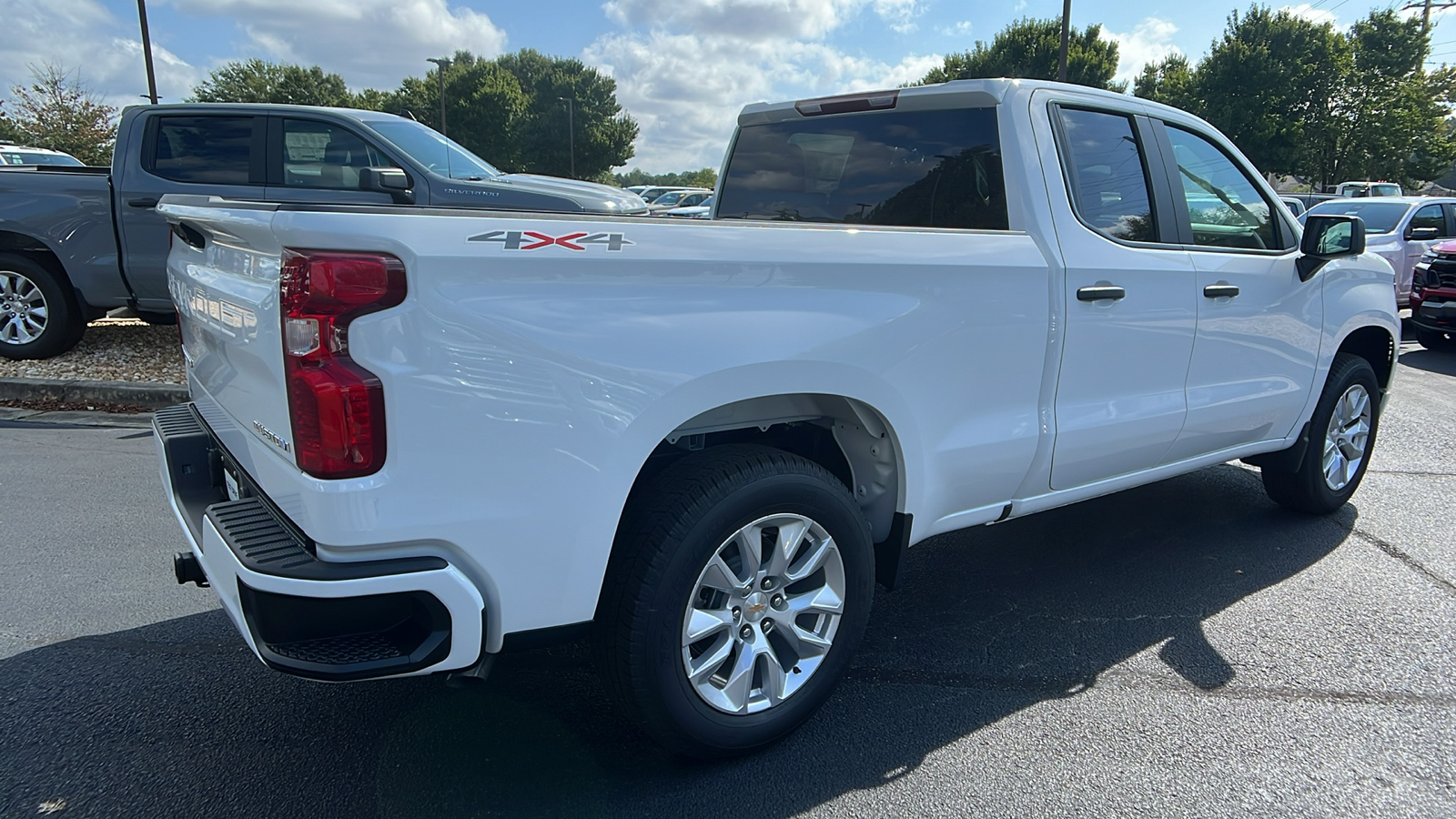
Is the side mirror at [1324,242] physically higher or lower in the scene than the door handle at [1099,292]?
higher

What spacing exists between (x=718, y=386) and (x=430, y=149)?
625cm

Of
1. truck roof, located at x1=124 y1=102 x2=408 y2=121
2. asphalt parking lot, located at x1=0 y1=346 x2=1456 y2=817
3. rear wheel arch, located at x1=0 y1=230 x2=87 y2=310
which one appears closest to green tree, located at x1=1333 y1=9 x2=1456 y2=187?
asphalt parking lot, located at x1=0 y1=346 x2=1456 y2=817

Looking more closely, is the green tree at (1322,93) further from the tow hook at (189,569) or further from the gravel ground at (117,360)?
the tow hook at (189,569)

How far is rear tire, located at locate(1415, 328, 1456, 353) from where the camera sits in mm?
11148

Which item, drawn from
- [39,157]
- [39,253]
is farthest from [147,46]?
[39,253]

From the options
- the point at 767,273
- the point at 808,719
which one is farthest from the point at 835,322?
the point at 808,719

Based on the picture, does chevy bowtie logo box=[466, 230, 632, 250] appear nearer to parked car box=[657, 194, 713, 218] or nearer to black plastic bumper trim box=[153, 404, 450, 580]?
parked car box=[657, 194, 713, 218]

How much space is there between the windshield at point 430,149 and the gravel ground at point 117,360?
2.40 metres

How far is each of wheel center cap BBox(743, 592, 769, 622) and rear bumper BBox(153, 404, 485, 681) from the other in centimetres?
76

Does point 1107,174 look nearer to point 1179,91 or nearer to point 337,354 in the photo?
point 337,354

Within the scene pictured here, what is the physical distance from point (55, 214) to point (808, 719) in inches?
286

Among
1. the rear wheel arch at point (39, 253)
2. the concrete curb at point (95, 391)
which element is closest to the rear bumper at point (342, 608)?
the concrete curb at point (95, 391)

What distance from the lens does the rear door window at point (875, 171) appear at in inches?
128

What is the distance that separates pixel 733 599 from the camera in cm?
252
